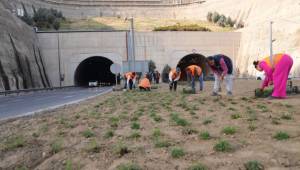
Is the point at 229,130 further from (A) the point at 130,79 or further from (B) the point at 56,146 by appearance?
(A) the point at 130,79

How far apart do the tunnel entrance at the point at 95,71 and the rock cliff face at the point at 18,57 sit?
9.89 metres

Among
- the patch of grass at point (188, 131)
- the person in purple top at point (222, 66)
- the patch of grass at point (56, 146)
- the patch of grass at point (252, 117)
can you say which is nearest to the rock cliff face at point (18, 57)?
the person in purple top at point (222, 66)

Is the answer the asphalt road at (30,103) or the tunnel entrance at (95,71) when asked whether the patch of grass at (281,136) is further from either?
the tunnel entrance at (95,71)

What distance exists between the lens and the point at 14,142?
30.5 ft

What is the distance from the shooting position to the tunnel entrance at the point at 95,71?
2739 inches

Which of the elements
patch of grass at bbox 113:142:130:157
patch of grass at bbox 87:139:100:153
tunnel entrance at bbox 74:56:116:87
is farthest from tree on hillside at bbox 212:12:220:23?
patch of grass at bbox 113:142:130:157

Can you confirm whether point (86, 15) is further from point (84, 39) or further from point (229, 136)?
point (229, 136)

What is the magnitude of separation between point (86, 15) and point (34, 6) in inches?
615

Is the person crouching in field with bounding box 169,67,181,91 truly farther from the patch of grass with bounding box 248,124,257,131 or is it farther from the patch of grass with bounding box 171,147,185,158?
the patch of grass with bounding box 171,147,185,158

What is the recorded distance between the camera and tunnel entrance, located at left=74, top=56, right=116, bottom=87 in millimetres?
69581

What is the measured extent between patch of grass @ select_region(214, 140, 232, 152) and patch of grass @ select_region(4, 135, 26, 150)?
4.21m

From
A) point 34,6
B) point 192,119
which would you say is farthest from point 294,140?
point 34,6

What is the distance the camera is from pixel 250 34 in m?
61.9

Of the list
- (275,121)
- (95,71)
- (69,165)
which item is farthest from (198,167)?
(95,71)
